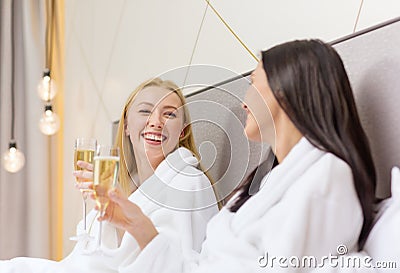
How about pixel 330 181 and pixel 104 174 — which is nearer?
pixel 330 181

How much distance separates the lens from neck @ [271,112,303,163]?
117 centimetres

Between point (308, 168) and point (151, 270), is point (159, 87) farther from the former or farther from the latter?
point (308, 168)

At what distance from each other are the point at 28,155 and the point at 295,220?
2.05 meters

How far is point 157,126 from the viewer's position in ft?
4.73

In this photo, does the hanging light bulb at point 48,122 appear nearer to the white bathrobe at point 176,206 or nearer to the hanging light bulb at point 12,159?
the hanging light bulb at point 12,159

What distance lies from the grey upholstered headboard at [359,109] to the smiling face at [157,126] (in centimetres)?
5

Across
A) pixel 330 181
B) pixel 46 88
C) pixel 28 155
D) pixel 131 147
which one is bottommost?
pixel 28 155

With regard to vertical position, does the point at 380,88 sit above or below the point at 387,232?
above

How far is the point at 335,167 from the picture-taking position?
1.04m

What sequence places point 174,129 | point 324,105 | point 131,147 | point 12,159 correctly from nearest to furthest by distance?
1. point 324,105
2. point 174,129
3. point 131,147
4. point 12,159

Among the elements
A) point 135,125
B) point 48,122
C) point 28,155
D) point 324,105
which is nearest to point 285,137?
point 324,105

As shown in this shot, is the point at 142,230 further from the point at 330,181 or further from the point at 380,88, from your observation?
the point at 380,88

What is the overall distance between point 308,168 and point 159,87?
590 millimetres

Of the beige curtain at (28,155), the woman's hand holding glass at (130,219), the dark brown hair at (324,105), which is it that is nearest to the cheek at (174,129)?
A: the woman's hand holding glass at (130,219)
